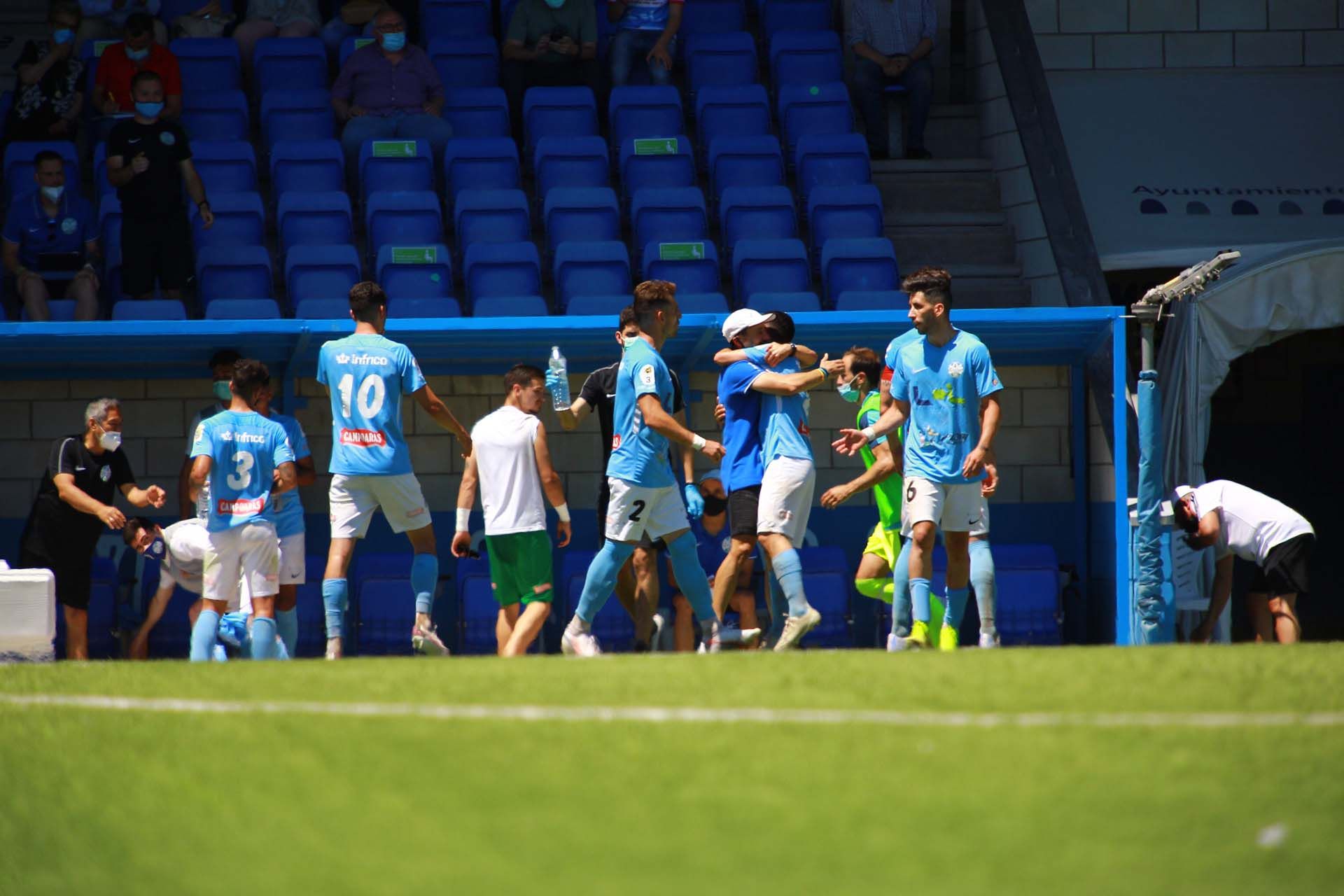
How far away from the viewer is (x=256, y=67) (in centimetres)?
1541

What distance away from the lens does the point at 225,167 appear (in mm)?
14211

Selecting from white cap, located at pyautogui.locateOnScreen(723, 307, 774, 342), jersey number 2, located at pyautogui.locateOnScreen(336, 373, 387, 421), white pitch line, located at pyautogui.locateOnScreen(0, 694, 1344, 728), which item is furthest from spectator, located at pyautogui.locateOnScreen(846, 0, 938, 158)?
white pitch line, located at pyautogui.locateOnScreen(0, 694, 1344, 728)

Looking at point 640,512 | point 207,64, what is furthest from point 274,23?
point 640,512

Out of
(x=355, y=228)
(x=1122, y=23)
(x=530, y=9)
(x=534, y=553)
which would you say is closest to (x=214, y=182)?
(x=355, y=228)

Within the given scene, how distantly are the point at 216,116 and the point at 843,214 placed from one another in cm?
565

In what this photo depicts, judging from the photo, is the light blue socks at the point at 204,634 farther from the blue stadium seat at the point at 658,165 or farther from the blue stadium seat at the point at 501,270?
the blue stadium seat at the point at 658,165

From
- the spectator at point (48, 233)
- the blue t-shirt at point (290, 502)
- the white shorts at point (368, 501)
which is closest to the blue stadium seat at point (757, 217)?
the blue t-shirt at point (290, 502)

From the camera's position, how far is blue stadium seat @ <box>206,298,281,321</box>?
12.4 metres

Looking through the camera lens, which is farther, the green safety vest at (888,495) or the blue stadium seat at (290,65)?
the blue stadium seat at (290,65)

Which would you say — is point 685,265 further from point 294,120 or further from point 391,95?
point 294,120

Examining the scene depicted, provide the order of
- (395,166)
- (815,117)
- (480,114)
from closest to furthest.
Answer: (395,166) < (480,114) < (815,117)

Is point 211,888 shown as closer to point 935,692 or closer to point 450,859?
point 450,859

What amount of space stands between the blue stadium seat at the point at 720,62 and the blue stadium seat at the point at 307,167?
3521 mm

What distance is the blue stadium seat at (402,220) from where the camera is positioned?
13.5 m
